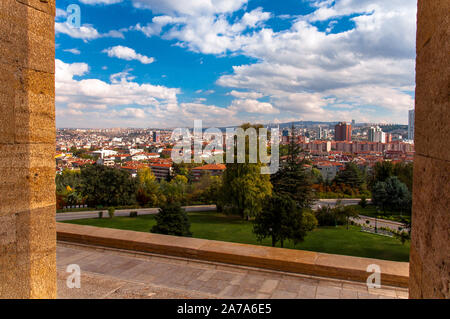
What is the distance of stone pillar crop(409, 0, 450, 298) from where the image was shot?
4.22 feet

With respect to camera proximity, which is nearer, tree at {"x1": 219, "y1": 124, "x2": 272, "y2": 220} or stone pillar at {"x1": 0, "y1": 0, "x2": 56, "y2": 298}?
stone pillar at {"x1": 0, "y1": 0, "x2": 56, "y2": 298}

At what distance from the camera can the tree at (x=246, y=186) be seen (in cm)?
1958

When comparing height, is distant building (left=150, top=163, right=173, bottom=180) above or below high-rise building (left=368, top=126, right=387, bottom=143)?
below

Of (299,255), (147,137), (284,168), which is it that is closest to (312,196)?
(284,168)

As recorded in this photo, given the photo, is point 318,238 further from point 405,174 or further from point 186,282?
Result: point 405,174

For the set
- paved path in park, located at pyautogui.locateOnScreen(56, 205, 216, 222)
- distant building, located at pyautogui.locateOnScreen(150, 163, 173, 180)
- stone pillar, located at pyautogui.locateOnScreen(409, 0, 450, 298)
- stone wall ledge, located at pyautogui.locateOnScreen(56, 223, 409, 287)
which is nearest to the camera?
stone pillar, located at pyautogui.locateOnScreen(409, 0, 450, 298)

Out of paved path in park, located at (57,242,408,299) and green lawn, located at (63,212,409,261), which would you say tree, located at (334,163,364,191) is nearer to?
green lawn, located at (63,212,409,261)

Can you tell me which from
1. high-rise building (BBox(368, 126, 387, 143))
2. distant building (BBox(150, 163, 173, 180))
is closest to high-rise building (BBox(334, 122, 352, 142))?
high-rise building (BBox(368, 126, 387, 143))

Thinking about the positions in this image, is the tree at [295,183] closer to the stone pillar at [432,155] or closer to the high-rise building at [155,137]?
the stone pillar at [432,155]

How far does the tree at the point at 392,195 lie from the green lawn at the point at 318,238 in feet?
28.3

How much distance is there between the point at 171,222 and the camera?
7.61 meters

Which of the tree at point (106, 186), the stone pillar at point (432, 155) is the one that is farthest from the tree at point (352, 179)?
the stone pillar at point (432, 155)

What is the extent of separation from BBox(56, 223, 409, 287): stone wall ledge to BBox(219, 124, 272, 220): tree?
48.1ft

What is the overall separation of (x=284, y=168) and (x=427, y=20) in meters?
25.7
